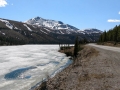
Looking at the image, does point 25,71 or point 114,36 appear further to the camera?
point 114,36

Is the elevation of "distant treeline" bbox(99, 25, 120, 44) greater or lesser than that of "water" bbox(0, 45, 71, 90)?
greater

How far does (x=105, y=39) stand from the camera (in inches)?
5733

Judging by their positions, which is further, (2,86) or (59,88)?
(2,86)

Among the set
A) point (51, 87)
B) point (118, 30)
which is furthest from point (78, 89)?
point (118, 30)

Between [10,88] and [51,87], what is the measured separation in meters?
9.91

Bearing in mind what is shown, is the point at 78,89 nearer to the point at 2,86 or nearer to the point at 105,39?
the point at 2,86

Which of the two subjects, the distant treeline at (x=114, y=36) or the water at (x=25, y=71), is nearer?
the water at (x=25, y=71)

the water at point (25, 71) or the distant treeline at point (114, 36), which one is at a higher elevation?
the distant treeline at point (114, 36)

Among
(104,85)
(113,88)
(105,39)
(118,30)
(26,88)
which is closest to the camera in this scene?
(113,88)

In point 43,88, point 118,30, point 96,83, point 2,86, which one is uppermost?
point 118,30

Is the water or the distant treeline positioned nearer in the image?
the water

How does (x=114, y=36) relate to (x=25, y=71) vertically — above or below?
above

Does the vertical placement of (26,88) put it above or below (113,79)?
below

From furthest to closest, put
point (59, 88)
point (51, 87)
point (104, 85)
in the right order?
point (51, 87), point (59, 88), point (104, 85)
